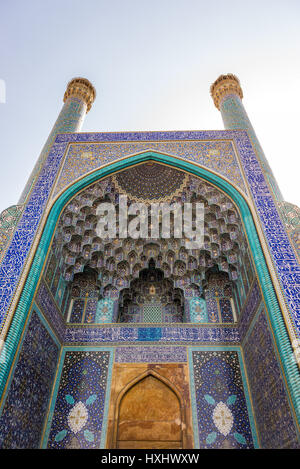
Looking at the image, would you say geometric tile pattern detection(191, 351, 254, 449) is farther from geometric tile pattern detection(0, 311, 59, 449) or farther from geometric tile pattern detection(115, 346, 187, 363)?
geometric tile pattern detection(0, 311, 59, 449)

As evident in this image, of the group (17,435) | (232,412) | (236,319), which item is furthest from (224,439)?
(17,435)

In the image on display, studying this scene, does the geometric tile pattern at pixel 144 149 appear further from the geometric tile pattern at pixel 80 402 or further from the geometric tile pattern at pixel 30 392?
the geometric tile pattern at pixel 80 402

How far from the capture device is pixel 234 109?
7566 mm

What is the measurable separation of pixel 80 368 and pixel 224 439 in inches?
94.6

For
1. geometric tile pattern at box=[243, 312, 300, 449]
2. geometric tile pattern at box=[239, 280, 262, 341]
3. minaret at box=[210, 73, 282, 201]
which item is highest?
minaret at box=[210, 73, 282, 201]

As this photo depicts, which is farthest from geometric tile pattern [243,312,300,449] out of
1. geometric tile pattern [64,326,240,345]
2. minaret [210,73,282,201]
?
minaret [210,73,282,201]

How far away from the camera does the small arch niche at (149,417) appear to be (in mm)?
4793

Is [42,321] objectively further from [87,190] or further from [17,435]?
[87,190]

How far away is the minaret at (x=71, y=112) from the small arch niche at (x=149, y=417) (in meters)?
3.62

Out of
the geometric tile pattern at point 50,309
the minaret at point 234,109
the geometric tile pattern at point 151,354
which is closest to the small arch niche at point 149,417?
the geometric tile pattern at point 151,354

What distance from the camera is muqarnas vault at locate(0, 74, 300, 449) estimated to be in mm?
4180

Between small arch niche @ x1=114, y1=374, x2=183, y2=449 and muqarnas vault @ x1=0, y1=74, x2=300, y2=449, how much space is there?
2 cm

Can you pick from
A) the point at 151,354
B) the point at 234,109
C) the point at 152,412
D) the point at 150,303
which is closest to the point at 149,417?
the point at 152,412

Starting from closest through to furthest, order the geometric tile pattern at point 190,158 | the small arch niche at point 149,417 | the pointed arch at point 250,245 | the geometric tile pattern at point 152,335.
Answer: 1. the pointed arch at point 250,245
2. the geometric tile pattern at point 190,158
3. the small arch niche at point 149,417
4. the geometric tile pattern at point 152,335
